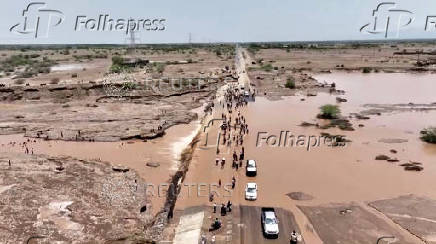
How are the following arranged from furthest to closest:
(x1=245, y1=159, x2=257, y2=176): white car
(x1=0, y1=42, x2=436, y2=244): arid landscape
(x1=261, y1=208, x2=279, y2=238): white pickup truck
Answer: (x1=245, y1=159, x2=257, y2=176): white car < (x1=0, y1=42, x2=436, y2=244): arid landscape < (x1=261, y1=208, x2=279, y2=238): white pickup truck

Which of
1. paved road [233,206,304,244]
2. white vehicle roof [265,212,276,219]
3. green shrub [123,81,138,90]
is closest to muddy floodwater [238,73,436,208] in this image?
paved road [233,206,304,244]

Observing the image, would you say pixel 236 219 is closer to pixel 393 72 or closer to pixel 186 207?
pixel 186 207

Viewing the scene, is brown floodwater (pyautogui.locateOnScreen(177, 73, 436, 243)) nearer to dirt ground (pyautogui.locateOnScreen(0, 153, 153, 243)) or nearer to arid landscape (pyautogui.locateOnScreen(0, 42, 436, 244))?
arid landscape (pyautogui.locateOnScreen(0, 42, 436, 244))

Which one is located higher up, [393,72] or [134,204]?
[393,72]

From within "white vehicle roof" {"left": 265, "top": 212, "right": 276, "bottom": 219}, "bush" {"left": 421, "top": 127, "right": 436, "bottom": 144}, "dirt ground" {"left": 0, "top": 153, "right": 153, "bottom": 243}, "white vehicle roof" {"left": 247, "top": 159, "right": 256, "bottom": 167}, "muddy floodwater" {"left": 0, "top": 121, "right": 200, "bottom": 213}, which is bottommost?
"dirt ground" {"left": 0, "top": 153, "right": 153, "bottom": 243}

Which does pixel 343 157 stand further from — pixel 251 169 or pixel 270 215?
pixel 270 215

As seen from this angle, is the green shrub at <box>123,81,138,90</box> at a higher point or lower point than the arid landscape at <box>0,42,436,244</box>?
higher

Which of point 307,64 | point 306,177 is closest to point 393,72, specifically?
point 307,64
